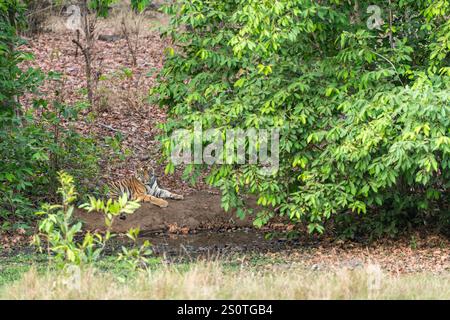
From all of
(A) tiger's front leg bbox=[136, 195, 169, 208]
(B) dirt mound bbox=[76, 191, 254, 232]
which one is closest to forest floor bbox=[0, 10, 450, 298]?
(B) dirt mound bbox=[76, 191, 254, 232]

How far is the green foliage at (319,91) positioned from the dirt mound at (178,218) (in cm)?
242

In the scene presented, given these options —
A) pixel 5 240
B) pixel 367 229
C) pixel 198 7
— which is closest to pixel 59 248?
pixel 198 7

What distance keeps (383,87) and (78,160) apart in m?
6.47

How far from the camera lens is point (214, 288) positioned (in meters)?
7.28

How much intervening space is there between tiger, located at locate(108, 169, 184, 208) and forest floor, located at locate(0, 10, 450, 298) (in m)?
0.21

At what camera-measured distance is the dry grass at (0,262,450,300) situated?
711cm

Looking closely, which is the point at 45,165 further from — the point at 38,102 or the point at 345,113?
the point at 345,113

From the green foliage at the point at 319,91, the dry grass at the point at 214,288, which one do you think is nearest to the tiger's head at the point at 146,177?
the green foliage at the point at 319,91

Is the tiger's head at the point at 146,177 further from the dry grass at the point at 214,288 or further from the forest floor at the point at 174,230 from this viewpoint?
the dry grass at the point at 214,288

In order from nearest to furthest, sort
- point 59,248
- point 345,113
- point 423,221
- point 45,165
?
point 59,248
point 345,113
point 423,221
point 45,165

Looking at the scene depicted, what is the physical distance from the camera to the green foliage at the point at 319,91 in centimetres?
1078

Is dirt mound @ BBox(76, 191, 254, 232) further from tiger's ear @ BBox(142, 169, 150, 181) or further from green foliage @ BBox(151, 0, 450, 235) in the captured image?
green foliage @ BBox(151, 0, 450, 235)

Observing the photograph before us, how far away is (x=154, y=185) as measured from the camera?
1565 cm

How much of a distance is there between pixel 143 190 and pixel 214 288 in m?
8.39
